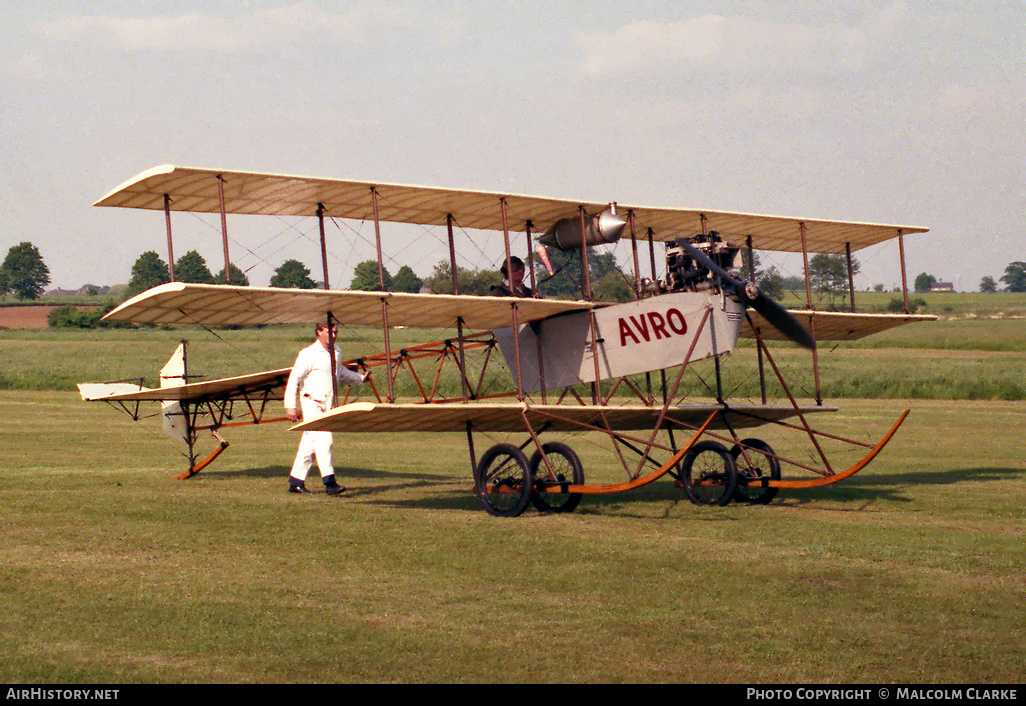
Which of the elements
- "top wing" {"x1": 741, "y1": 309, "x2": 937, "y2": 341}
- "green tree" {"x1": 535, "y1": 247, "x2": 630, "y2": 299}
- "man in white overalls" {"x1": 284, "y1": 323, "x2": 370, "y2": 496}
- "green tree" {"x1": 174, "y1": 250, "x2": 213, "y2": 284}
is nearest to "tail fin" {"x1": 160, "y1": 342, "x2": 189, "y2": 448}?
"man in white overalls" {"x1": 284, "y1": 323, "x2": 370, "y2": 496}

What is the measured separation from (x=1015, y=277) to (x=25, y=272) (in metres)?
156

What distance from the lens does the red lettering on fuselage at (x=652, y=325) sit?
1375cm

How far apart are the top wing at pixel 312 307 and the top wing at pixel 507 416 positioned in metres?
1.22

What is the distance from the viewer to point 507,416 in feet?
45.8

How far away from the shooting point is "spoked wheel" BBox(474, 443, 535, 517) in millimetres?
13406

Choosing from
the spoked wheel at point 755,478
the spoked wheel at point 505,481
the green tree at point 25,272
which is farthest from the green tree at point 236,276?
the green tree at point 25,272

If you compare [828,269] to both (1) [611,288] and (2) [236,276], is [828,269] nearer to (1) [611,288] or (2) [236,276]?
(1) [611,288]

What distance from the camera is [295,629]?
7.86 meters

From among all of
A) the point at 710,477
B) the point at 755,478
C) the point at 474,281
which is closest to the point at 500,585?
the point at 710,477

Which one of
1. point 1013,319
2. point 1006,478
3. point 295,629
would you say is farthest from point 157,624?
point 1013,319

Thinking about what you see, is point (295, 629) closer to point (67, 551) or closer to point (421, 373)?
point (67, 551)

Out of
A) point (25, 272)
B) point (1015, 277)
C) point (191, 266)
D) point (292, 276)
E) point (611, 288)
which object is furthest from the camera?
point (1015, 277)

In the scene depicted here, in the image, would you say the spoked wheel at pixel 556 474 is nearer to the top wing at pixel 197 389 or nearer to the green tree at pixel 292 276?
the top wing at pixel 197 389
